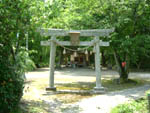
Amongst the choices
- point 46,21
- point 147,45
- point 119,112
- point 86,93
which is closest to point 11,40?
point 46,21

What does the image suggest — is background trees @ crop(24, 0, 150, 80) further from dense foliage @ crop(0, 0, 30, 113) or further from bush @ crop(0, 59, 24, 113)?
bush @ crop(0, 59, 24, 113)

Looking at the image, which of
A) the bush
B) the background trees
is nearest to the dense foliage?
the bush

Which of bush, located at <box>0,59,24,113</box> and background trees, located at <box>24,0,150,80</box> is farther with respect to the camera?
background trees, located at <box>24,0,150,80</box>

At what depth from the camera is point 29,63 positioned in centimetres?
1149

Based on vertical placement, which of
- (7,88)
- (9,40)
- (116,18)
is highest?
(116,18)

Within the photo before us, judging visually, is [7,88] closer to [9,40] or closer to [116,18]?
[9,40]

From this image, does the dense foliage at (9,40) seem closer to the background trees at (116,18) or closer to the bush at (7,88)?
the bush at (7,88)

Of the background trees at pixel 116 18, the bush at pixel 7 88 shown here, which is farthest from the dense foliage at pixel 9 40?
the background trees at pixel 116 18

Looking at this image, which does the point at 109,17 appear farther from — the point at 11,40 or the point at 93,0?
the point at 11,40

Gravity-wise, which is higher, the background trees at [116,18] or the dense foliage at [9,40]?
the background trees at [116,18]

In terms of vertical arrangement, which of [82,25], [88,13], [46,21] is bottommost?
[46,21]

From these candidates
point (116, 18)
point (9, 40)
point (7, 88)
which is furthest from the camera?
point (116, 18)

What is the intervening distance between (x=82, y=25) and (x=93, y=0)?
163 cm

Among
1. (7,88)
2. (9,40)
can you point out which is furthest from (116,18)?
(7,88)
